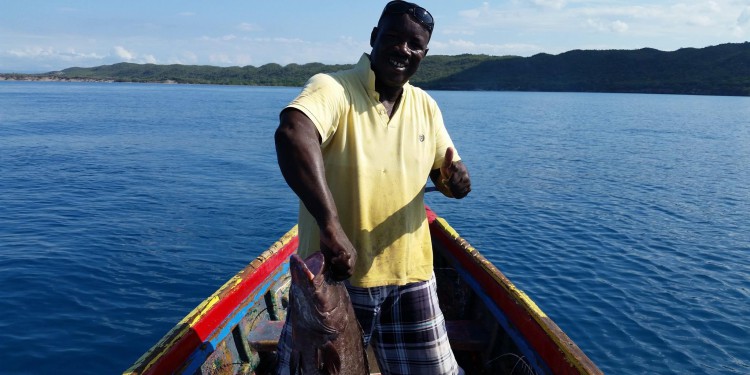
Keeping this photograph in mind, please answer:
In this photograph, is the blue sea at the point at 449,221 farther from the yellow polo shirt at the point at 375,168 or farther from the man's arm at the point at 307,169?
the man's arm at the point at 307,169

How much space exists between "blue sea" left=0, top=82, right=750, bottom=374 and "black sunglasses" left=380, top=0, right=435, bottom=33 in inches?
317

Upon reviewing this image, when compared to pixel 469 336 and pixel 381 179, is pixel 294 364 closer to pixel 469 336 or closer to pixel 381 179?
pixel 381 179

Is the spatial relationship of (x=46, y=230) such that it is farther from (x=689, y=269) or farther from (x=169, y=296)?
(x=689, y=269)

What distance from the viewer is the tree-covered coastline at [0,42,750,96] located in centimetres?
12150

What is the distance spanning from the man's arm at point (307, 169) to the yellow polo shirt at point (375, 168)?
14 centimetres

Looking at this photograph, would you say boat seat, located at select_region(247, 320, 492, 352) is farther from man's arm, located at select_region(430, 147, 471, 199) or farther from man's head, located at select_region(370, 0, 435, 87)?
man's head, located at select_region(370, 0, 435, 87)

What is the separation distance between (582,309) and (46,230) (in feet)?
46.9

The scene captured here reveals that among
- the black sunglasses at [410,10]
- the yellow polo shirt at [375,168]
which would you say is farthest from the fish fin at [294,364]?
the black sunglasses at [410,10]


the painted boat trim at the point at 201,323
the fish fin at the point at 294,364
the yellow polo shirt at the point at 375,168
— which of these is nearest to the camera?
the yellow polo shirt at the point at 375,168

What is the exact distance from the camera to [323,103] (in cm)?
229

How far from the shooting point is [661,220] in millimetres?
16281

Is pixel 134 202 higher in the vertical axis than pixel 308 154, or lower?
lower

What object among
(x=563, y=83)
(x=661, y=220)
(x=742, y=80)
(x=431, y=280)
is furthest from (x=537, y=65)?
(x=431, y=280)

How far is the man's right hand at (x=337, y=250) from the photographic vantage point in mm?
2205
